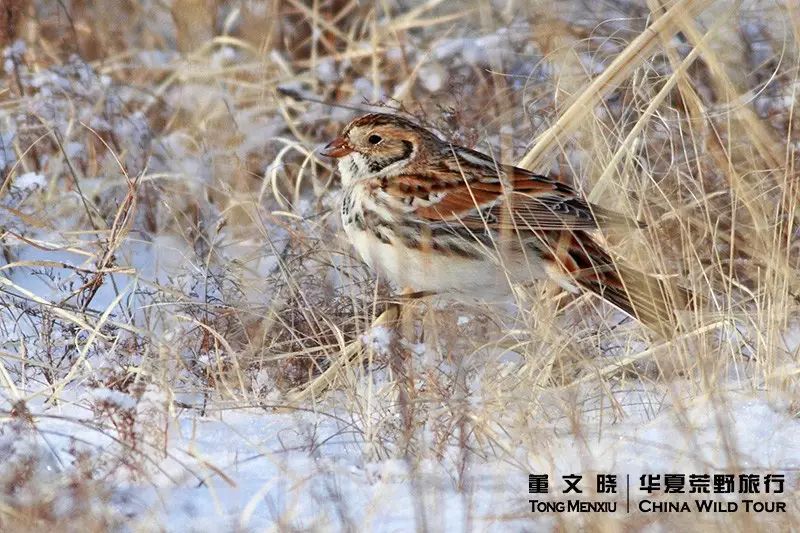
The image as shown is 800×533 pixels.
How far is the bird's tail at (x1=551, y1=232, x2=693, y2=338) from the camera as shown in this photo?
12.2 ft

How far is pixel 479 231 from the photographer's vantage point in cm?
415

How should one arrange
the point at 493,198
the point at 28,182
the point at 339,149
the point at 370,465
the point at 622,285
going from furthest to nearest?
1. the point at 28,182
2. the point at 339,149
3. the point at 493,198
4. the point at 622,285
5. the point at 370,465

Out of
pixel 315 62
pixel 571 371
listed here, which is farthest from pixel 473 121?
pixel 571 371

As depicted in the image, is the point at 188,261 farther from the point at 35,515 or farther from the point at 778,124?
the point at 778,124

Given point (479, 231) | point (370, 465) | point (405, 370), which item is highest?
point (479, 231)

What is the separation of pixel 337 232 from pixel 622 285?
1.42 m

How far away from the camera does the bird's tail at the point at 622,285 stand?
3.72m

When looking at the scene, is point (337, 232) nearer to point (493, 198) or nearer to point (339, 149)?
point (339, 149)

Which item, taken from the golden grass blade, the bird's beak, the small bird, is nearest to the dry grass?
the golden grass blade

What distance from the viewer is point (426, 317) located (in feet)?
13.1

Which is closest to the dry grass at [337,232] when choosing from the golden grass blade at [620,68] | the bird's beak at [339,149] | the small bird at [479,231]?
the golden grass blade at [620,68]

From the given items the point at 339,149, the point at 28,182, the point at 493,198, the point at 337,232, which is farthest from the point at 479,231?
the point at 28,182

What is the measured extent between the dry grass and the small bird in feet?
0.39

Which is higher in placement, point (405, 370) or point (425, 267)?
point (425, 267)
